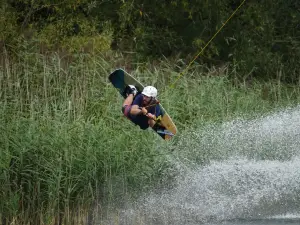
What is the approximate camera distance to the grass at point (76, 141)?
43.3 feet

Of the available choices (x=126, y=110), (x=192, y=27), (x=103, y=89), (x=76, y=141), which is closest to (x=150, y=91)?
(x=126, y=110)

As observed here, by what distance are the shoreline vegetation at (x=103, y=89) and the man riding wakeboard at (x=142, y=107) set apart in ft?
1.39

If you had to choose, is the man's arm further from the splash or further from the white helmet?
the splash

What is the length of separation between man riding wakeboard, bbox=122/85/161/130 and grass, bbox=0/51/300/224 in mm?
416

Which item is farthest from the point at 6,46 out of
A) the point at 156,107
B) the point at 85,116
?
the point at 156,107

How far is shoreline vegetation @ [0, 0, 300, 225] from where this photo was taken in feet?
43.6

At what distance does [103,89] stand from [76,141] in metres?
2.21

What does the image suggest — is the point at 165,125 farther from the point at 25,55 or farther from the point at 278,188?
the point at 25,55

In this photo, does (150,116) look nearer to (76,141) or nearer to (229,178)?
(76,141)

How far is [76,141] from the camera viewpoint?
13617 millimetres

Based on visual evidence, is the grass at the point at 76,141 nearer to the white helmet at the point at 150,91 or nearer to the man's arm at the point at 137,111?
the man's arm at the point at 137,111

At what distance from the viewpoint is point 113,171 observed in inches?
535

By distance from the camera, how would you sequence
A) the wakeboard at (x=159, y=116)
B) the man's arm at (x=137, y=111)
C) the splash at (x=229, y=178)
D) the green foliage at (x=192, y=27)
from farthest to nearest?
1. the green foliage at (x=192, y=27)
2. the splash at (x=229, y=178)
3. the wakeboard at (x=159, y=116)
4. the man's arm at (x=137, y=111)

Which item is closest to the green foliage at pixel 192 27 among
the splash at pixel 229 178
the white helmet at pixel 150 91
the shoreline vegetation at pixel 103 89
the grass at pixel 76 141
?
the shoreline vegetation at pixel 103 89
